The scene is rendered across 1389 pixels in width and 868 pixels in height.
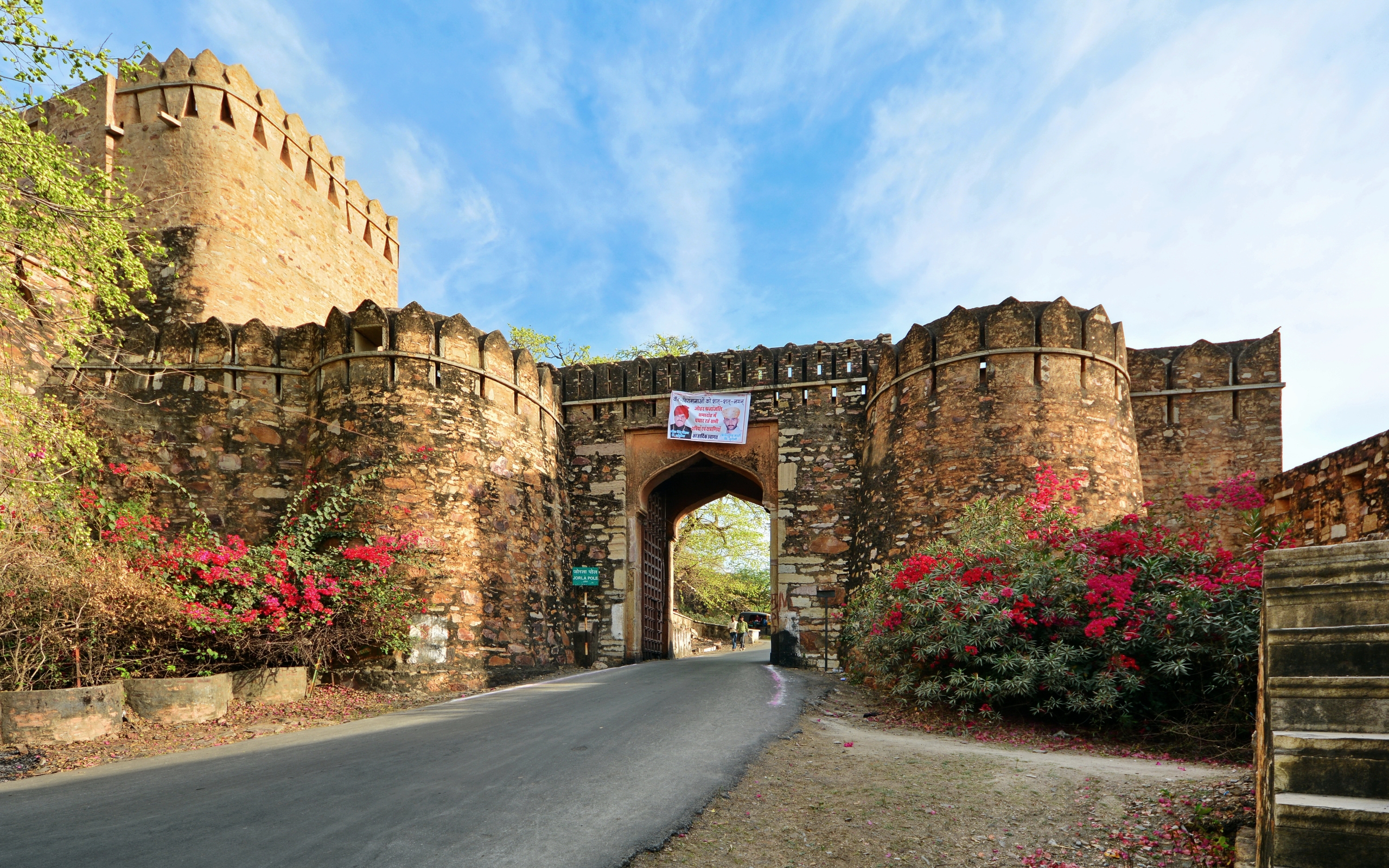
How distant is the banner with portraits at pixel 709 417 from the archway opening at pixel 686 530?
47 centimetres

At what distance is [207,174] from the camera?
13.1 m

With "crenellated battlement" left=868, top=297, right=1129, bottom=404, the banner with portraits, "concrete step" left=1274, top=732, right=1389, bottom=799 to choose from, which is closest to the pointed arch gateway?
the banner with portraits

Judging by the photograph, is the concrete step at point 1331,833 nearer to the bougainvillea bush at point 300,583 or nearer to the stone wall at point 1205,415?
the bougainvillea bush at point 300,583

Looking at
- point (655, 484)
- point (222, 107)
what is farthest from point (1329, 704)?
point (222, 107)

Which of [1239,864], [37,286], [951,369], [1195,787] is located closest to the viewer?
[1239,864]

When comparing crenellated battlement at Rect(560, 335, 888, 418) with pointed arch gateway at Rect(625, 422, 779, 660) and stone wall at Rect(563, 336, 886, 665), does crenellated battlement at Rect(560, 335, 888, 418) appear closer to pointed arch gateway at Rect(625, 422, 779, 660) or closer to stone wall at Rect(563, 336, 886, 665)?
stone wall at Rect(563, 336, 886, 665)

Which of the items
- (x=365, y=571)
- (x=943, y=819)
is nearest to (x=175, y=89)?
(x=365, y=571)

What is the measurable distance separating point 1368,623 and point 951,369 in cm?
904

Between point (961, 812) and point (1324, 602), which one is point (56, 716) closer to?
point (961, 812)

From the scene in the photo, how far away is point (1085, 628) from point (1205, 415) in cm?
715

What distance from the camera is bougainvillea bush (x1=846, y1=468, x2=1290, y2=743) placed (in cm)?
646

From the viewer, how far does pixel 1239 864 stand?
2.88 metres

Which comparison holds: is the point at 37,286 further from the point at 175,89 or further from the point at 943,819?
the point at 943,819

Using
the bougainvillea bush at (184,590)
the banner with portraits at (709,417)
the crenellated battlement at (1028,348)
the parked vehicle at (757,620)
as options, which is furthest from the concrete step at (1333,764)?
the parked vehicle at (757,620)
